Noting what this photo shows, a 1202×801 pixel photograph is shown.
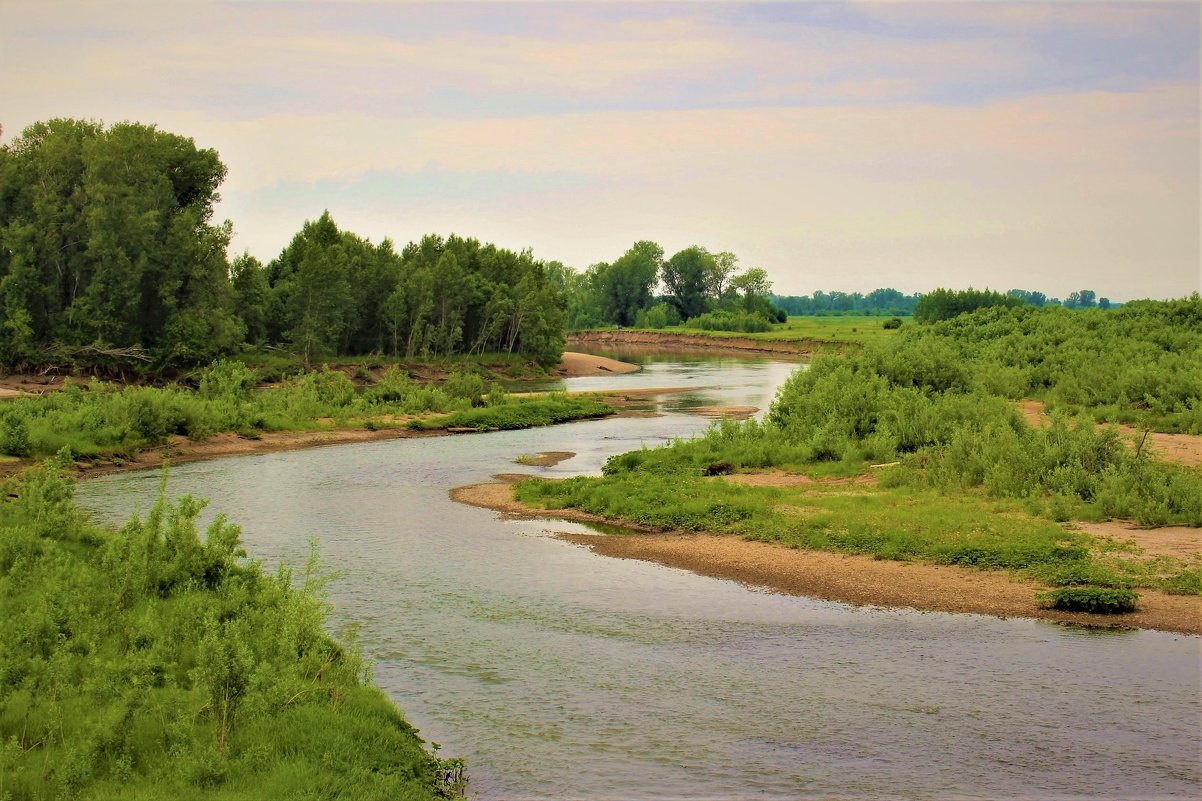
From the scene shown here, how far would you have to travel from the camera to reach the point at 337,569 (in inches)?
965

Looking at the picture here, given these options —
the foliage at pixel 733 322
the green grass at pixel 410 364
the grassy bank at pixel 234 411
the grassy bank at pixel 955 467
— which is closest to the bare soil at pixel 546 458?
the grassy bank at pixel 955 467

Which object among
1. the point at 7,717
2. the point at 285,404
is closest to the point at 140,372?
the point at 285,404

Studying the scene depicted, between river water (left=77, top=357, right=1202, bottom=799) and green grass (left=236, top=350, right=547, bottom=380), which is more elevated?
green grass (left=236, top=350, right=547, bottom=380)

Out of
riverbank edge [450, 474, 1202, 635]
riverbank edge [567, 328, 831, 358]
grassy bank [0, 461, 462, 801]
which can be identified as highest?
riverbank edge [567, 328, 831, 358]

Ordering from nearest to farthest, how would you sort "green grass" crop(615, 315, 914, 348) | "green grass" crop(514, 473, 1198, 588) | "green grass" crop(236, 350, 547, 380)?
1. "green grass" crop(514, 473, 1198, 588)
2. "green grass" crop(236, 350, 547, 380)
3. "green grass" crop(615, 315, 914, 348)

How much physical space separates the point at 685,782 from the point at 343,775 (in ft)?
13.8

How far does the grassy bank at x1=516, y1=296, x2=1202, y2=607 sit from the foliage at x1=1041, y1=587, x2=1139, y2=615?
0.06 metres

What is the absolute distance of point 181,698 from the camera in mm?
13469

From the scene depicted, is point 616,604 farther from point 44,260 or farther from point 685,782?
point 44,260

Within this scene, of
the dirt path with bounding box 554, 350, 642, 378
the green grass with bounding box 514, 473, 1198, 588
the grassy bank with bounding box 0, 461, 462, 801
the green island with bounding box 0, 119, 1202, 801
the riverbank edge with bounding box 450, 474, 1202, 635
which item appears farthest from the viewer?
the dirt path with bounding box 554, 350, 642, 378

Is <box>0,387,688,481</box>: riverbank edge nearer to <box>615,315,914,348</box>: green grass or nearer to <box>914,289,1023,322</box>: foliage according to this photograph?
<box>914,289,1023,322</box>: foliage

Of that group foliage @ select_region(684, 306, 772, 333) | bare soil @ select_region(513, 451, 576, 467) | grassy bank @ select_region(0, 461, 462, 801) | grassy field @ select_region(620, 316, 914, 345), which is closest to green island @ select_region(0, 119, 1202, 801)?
grassy bank @ select_region(0, 461, 462, 801)

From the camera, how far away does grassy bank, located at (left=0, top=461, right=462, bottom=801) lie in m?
11.7

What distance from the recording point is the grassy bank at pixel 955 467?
2427 centimetres
